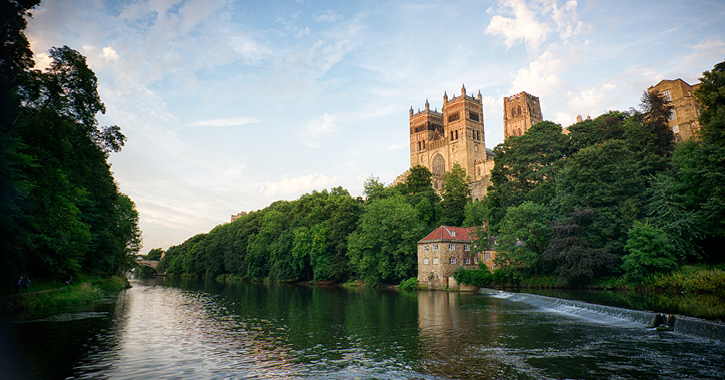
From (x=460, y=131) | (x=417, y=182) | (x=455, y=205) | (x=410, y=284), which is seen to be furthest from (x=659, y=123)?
(x=460, y=131)

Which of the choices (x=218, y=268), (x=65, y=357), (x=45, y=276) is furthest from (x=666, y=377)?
(x=218, y=268)

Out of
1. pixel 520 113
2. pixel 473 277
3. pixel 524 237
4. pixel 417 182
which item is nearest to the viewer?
pixel 524 237

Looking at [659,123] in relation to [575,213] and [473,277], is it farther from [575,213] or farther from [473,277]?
[473,277]

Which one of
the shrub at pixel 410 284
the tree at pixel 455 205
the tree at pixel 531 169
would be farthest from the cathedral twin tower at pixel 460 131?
the shrub at pixel 410 284

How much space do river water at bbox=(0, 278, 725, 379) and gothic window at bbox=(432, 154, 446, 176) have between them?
10988 centimetres

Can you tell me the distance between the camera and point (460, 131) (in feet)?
427

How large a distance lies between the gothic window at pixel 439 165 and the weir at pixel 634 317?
330ft

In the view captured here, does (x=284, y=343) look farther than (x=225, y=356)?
Yes

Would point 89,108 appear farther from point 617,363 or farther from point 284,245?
point 284,245

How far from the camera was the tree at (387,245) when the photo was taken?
61.2 meters

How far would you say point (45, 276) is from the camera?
34.6 m

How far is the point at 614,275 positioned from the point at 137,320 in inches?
1795

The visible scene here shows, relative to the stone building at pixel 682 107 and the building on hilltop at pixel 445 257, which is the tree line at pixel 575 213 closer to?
the building on hilltop at pixel 445 257

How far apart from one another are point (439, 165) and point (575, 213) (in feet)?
303
